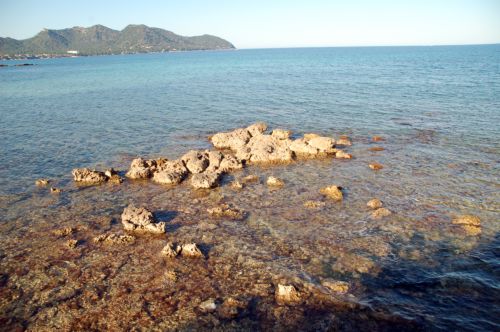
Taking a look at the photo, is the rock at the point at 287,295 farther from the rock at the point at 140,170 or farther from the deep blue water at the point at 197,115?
the deep blue water at the point at 197,115

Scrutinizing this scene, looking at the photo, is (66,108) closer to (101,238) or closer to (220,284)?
(101,238)

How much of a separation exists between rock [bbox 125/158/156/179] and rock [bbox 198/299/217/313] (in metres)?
15.7

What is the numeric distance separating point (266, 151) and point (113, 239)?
16118 mm

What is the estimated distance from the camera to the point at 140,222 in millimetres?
19047

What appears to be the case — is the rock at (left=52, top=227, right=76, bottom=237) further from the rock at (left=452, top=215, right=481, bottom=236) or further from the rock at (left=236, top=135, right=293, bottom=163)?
the rock at (left=452, top=215, right=481, bottom=236)

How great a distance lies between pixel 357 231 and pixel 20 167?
91.6ft

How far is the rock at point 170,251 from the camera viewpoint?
1631cm

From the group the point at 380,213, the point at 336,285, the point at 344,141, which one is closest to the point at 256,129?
the point at 344,141

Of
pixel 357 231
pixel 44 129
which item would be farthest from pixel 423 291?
pixel 44 129

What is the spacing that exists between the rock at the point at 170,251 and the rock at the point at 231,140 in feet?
57.1

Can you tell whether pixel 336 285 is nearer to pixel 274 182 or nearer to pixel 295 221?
pixel 295 221

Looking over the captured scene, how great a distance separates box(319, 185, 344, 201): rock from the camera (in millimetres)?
22312

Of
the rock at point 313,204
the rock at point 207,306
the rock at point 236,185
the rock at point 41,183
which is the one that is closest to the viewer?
the rock at point 207,306

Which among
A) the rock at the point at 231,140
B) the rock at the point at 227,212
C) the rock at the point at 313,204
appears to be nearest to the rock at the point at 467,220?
the rock at the point at 313,204
